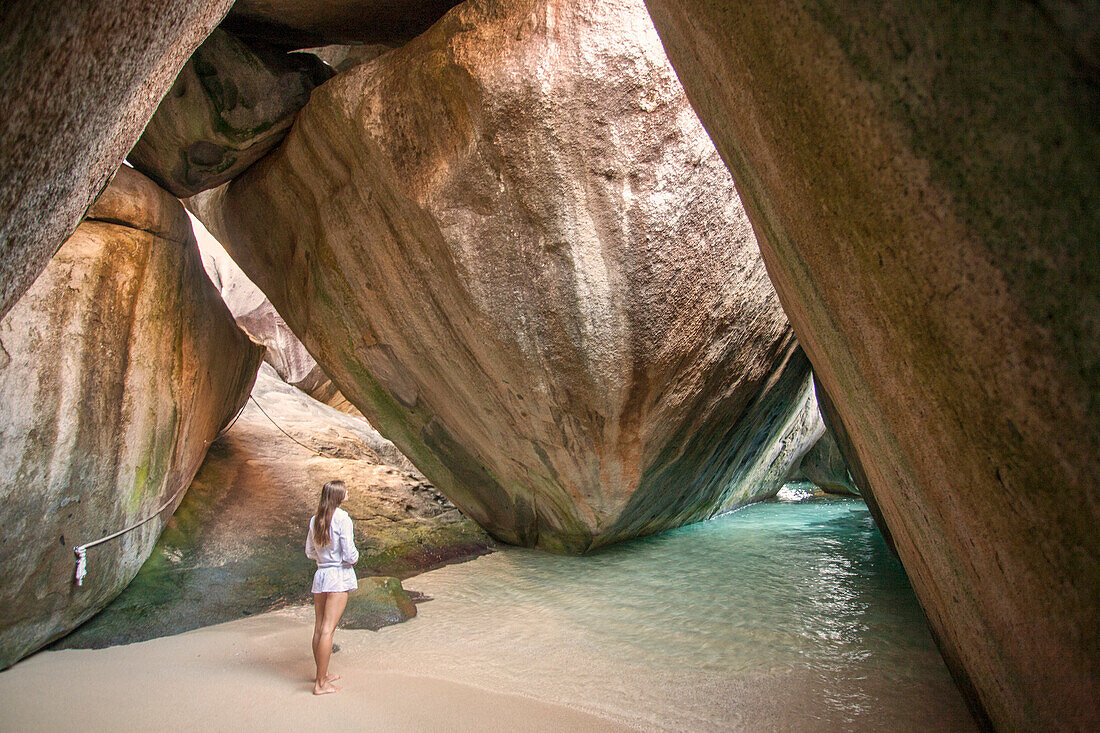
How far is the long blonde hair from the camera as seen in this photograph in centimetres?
389

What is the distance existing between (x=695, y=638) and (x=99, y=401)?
4.55m

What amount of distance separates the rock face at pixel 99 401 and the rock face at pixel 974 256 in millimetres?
4668

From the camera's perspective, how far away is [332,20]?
18.5 feet

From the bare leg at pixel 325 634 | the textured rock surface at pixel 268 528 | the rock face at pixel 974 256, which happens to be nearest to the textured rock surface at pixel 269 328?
the textured rock surface at pixel 268 528

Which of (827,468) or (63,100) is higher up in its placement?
(63,100)

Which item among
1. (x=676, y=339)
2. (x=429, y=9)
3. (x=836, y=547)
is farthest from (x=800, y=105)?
(x=836, y=547)

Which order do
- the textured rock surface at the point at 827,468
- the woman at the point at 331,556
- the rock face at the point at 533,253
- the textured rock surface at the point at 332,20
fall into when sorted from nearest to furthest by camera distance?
the woman at the point at 331,556, the rock face at the point at 533,253, the textured rock surface at the point at 332,20, the textured rock surface at the point at 827,468

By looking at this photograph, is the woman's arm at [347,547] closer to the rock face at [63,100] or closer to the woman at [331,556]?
the woman at [331,556]

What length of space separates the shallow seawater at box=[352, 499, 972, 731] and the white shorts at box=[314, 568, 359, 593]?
1.94ft

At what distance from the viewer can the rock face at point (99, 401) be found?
422cm

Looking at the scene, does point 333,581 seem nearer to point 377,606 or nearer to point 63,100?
point 377,606

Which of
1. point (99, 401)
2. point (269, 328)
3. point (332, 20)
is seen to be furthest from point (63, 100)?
point (269, 328)

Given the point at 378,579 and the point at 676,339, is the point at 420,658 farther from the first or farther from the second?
the point at 676,339

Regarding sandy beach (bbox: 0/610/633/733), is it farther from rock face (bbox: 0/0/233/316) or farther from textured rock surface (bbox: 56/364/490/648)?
rock face (bbox: 0/0/233/316)
